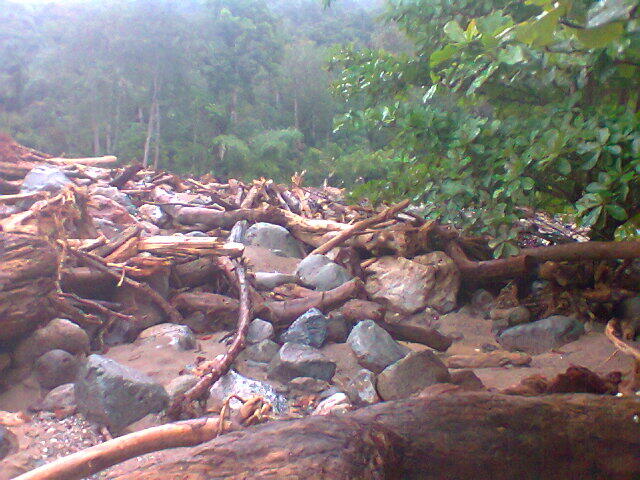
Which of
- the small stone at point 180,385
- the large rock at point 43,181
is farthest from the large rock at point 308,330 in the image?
the large rock at point 43,181

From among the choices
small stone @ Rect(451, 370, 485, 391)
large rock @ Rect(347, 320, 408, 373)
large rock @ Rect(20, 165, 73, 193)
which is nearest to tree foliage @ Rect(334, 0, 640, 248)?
large rock @ Rect(347, 320, 408, 373)

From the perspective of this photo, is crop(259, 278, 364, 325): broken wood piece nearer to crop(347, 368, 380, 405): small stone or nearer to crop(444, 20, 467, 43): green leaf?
crop(347, 368, 380, 405): small stone

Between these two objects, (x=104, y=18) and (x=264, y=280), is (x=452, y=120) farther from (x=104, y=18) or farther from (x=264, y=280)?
(x=104, y=18)

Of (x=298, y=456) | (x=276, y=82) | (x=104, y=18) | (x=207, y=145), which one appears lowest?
(x=207, y=145)

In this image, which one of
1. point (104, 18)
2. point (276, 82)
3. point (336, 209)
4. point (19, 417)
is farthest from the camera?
point (276, 82)

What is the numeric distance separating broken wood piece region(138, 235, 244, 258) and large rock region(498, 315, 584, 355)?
2513mm

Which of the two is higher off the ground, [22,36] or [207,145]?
[22,36]

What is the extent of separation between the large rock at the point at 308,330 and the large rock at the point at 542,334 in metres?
1.61

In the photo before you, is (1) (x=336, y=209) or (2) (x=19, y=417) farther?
(1) (x=336, y=209)

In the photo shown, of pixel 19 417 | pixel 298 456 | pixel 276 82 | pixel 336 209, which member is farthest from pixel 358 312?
pixel 276 82

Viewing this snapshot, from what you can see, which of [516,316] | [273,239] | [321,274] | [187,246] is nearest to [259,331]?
[187,246]

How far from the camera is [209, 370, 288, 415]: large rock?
10.9ft

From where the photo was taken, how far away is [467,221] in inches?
193

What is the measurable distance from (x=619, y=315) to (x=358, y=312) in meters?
2.16
